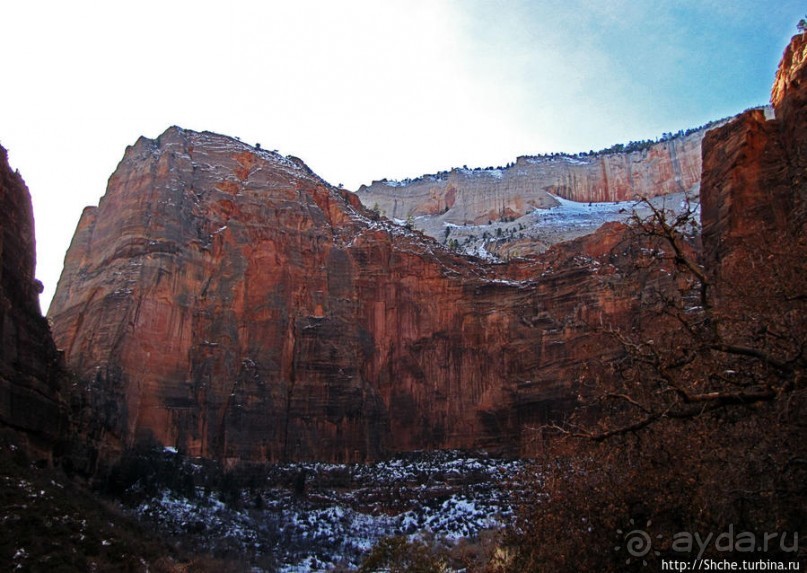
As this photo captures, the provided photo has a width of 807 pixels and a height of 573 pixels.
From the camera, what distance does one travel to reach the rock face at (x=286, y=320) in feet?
200

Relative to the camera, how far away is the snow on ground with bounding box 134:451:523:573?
157 ft

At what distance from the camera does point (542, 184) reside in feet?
518

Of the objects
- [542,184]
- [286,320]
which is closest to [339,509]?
[286,320]

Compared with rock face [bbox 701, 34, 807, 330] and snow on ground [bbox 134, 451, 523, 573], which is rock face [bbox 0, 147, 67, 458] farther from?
rock face [bbox 701, 34, 807, 330]

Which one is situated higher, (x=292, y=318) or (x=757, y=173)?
(x=757, y=173)

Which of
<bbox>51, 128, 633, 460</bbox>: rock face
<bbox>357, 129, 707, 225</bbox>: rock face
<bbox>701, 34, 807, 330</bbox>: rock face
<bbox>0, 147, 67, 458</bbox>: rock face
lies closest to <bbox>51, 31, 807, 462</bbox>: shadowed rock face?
<bbox>51, 128, 633, 460</bbox>: rock face

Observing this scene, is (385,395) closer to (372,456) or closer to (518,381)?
(372,456)

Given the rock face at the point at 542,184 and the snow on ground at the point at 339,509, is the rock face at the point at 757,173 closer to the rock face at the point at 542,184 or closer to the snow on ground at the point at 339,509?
the snow on ground at the point at 339,509

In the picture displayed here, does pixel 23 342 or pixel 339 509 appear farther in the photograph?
pixel 339 509

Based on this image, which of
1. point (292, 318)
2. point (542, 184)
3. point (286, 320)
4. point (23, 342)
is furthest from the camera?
point (542, 184)

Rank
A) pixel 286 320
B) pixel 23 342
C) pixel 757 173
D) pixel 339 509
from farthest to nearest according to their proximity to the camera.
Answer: pixel 286 320
pixel 339 509
pixel 23 342
pixel 757 173

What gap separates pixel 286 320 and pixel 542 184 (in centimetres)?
10109

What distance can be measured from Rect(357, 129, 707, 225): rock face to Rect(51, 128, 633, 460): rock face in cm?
7648

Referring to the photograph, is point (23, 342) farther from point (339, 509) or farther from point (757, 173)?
point (757, 173)
